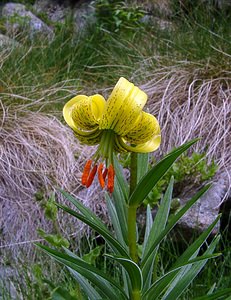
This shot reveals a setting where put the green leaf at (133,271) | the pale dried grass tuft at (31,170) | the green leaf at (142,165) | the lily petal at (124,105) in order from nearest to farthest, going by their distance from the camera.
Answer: the lily petal at (124,105), the green leaf at (133,271), the green leaf at (142,165), the pale dried grass tuft at (31,170)

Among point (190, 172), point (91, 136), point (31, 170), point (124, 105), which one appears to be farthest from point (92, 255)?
point (31, 170)

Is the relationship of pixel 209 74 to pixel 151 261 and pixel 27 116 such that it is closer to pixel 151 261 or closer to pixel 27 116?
pixel 27 116

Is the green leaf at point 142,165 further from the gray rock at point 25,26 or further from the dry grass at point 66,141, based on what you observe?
the gray rock at point 25,26

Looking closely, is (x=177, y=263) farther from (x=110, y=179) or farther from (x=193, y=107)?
(x=193, y=107)

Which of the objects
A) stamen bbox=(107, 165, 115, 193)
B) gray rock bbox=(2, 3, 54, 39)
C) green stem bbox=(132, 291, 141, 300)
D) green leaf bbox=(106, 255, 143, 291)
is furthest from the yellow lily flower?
gray rock bbox=(2, 3, 54, 39)

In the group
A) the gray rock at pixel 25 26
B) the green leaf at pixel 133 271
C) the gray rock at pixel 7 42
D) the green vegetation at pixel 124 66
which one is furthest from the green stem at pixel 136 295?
the gray rock at pixel 25 26

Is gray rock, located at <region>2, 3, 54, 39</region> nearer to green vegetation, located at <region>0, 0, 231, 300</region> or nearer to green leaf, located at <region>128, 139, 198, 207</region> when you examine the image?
green vegetation, located at <region>0, 0, 231, 300</region>
